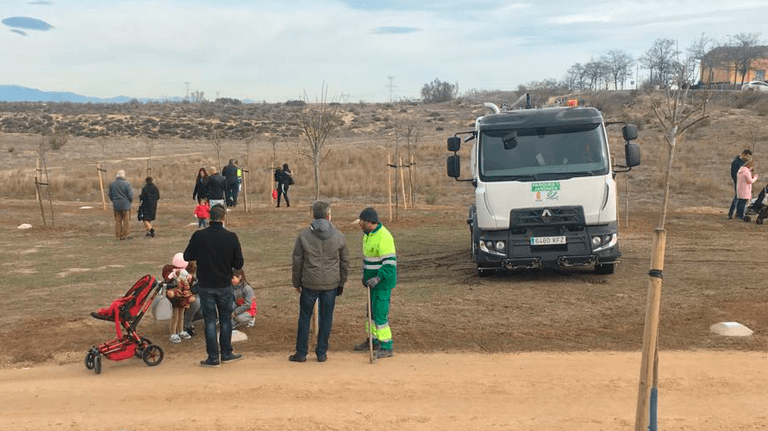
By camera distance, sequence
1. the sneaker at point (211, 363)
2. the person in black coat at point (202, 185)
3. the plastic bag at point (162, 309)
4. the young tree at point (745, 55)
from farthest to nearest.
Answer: the young tree at point (745, 55) → the person in black coat at point (202, 185) → the plastic bag at point (162, 309) → the sneaker at point (211, 363)

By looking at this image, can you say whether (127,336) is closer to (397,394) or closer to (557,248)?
(397,394)

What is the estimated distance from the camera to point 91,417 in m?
7.04

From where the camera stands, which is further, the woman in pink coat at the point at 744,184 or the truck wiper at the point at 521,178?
the woman in pink coat at the point at 744,184

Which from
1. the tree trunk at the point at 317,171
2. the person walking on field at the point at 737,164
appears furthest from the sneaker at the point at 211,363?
the person walking on field at the point at 737,164

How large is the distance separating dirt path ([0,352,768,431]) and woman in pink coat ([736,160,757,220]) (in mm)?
12818

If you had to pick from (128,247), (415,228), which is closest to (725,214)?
(415,228)

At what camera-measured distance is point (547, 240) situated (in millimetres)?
12344

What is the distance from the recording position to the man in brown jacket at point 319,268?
842 cm

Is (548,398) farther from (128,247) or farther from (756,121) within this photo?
(756,121)

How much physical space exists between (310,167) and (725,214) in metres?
24.3

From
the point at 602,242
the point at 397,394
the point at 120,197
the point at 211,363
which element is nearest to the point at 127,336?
the point at 211,363

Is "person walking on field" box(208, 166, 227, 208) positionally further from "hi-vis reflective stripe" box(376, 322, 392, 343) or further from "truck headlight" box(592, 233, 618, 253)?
"hi-vis reflective stripe" box(376, 322, 392, 343)

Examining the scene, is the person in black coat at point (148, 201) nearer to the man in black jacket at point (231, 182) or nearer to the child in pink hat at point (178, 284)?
the man in black jacket at point (231, 182)

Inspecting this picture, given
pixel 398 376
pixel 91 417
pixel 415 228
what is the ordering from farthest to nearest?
pixel 415 228
pixel 398 376
pixel 91 417
